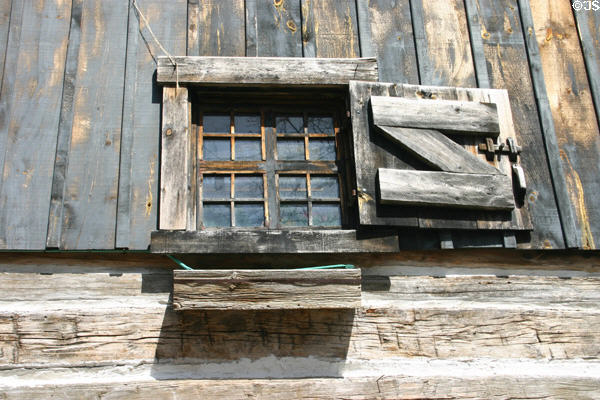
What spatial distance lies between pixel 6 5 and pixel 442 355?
132 inches

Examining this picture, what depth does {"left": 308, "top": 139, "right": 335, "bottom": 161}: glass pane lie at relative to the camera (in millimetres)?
3338

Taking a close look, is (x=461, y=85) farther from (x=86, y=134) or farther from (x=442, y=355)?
(x=86, y=134)

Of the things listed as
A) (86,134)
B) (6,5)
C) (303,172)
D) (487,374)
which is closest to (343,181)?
(303,172)

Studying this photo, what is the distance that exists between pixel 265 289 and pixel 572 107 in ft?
7.63

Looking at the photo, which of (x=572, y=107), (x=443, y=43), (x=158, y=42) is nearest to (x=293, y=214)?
(x=158, y=42)

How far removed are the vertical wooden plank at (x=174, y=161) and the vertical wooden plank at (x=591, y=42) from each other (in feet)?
8.57

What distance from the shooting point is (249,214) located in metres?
3.15

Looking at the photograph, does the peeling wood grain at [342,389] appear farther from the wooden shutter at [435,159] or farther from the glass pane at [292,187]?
the glass pane at [292,187]

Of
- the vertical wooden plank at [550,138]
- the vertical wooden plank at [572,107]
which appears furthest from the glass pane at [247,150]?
the vertical wooden plank at [572,107]

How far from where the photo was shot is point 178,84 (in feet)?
10.5

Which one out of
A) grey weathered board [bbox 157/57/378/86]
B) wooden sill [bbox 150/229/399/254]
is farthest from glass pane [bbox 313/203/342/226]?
grey weathered board [bbox 157/57/378/86]

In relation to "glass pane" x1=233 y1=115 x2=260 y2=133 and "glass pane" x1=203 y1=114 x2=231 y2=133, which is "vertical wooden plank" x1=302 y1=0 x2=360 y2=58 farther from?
"glass pane" x1=203 y1=114 x2=231 y2=133

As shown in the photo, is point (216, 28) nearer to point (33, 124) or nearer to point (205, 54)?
point (205, 54)

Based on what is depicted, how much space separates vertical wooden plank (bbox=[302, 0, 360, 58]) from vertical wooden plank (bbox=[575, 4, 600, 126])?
1.55 meters
